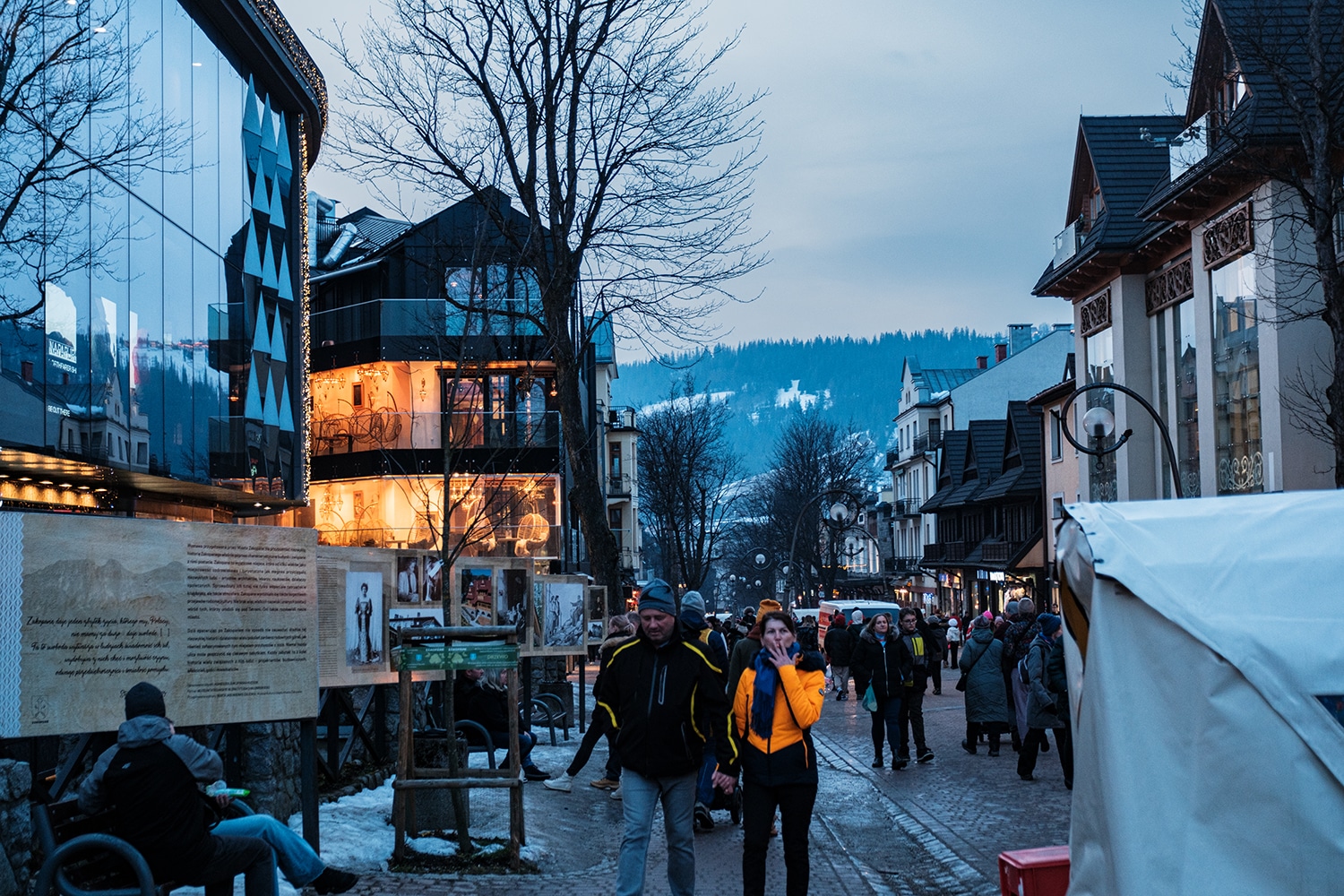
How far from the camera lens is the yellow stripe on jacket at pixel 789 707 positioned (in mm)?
7703

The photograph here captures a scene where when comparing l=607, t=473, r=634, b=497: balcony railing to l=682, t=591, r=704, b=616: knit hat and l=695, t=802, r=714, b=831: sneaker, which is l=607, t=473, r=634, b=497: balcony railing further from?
l=682, t=591, r=704, b=616: knit hat

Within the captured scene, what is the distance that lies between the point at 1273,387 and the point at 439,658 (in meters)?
19.9

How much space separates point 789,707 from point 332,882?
8.88 feet

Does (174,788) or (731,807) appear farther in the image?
(731,807)

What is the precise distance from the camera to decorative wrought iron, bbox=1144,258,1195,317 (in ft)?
101

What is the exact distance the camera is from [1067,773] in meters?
13.9

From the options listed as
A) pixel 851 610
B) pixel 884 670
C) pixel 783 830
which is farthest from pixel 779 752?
pixel 851 610

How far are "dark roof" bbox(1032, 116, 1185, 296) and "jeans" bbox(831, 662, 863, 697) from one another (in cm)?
1189

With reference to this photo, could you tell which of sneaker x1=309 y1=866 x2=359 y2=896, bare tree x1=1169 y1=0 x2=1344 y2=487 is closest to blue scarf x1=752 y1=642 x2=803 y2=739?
sneaker x1=309 y1=866 x2=359 y2=896

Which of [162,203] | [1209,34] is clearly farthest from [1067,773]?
[1209,34]

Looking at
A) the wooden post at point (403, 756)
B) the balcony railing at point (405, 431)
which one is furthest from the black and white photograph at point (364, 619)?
the balcony railing at point (405, 431)

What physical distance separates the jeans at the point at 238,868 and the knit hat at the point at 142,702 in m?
0.70

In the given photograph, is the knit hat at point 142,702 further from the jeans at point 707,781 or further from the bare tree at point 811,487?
the bare tree at point 811,487

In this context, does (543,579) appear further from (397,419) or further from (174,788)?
(397,419)
